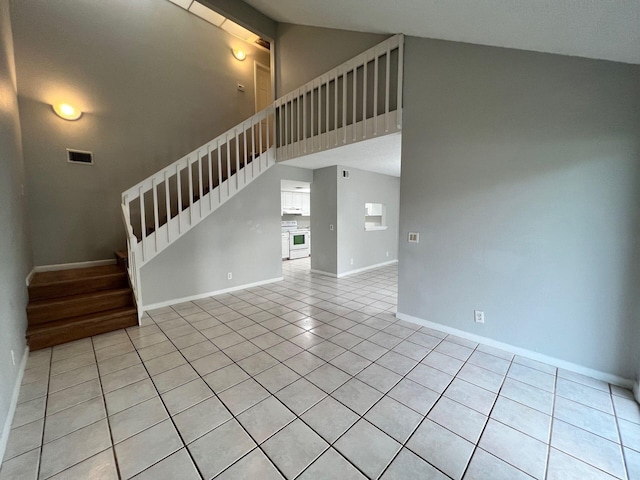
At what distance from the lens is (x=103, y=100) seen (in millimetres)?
4145

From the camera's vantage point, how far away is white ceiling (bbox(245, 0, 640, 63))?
1546mm

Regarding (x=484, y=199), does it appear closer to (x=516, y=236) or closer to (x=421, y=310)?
(x=516, y=236)

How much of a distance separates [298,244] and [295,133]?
4.04 m

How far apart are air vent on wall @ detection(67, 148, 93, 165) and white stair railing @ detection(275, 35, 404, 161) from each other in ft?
9.87

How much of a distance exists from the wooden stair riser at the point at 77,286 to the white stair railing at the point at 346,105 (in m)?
3.23

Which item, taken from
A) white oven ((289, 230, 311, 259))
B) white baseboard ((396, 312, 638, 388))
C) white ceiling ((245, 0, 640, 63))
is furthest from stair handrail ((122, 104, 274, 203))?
white baseboard ((396, 312, 638, 388))

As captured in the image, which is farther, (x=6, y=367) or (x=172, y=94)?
(x=172, y=94)

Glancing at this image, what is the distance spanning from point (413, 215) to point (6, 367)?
3823mm

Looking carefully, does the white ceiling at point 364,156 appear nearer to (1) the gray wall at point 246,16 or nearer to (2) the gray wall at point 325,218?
(2) the gray wall at point 325,218

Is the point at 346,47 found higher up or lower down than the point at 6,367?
higher up

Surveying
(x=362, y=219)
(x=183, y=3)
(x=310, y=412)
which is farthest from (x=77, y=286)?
(x=183, y=3)

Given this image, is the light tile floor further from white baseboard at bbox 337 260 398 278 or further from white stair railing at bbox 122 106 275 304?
white baseboard at bbox 337 260 398 278

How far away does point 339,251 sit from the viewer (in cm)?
554

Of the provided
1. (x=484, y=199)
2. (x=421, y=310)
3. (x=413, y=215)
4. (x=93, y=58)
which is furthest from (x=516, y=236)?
(x=93, y=58)
